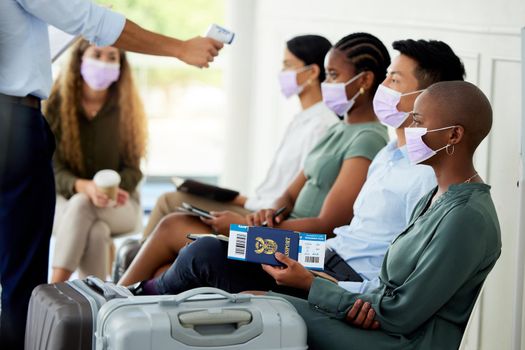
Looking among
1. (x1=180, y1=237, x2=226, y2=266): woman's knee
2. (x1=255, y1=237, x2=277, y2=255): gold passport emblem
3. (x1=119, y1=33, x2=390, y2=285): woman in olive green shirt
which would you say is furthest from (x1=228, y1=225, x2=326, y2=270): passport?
(x1=119, y1=33, x2=390, y2=285): woman in olive green shirt

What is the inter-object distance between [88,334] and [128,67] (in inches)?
80.2

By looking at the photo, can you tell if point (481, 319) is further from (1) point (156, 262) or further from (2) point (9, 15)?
(2) point (9, 15)

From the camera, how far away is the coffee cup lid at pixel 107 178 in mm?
3461

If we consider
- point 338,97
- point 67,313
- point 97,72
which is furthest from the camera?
point 97,72

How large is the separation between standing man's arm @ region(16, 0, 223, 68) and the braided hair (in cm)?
42

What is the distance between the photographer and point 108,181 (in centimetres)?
347

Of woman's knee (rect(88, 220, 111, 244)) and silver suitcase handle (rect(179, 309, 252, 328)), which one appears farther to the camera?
woman's knee (rect(88, 220, 111, 244))

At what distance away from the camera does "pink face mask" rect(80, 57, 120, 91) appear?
375 cm

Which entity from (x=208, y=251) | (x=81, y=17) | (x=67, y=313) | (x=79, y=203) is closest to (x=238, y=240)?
(x=208, y=251)

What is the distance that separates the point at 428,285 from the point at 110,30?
1366 mm

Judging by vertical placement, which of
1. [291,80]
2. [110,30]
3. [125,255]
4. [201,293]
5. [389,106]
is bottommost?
[125,255]

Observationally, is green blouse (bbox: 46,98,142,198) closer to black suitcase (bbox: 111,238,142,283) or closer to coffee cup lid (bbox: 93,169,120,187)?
coffee cup lid (bbox: 93,169,120,187)

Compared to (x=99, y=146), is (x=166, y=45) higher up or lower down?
higher up

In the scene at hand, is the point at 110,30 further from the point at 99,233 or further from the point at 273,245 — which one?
the point at 99,233
